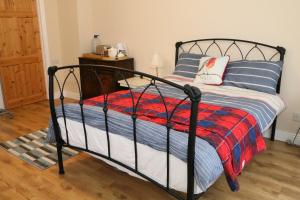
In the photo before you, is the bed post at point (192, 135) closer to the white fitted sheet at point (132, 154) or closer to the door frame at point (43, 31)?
the white fitted sheet at point (132, 154)

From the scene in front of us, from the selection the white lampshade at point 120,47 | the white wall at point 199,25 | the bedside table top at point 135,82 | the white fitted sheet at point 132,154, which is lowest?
the white fitted sheet at point 132,154

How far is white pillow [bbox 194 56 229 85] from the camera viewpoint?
3.02m

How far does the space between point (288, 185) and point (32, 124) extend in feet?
10.3

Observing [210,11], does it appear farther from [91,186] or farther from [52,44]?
[52,44]

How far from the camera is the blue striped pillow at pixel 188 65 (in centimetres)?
333

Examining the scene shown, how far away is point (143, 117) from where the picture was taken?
204 centimetres

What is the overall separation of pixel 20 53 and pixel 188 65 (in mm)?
2751

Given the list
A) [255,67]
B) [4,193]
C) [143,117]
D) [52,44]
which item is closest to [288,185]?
[255,67]

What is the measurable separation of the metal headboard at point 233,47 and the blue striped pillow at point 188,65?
208 millimetres

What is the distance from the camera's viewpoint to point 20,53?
440cm

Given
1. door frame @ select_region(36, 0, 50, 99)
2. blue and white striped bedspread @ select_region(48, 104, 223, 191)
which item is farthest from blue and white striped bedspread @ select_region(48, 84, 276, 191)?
door frame @ select_region(36, 0, 50, 99)

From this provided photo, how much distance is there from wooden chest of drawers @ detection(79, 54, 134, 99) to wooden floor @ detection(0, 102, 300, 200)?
4.51 feet

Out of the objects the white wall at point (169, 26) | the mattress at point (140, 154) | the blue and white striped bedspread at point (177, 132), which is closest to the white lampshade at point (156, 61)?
the white wall at point (169, 26)

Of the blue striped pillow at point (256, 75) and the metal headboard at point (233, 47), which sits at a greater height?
the metal headboard at point (233, 47)
